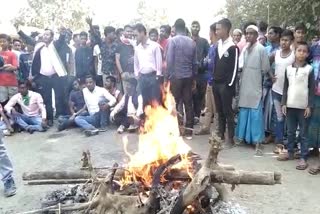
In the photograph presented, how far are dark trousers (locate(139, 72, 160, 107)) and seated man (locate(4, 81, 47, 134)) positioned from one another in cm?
239

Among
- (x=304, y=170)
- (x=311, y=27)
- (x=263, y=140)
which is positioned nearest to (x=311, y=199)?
(x=304, y=170)

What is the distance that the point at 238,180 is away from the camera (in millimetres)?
3957

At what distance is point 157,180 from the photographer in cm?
379

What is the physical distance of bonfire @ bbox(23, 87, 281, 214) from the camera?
3736mm

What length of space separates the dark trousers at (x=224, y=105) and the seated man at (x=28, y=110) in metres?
4.05

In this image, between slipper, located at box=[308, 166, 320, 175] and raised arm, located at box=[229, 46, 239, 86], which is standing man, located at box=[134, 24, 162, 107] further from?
slipper, located at box=[308, 166, 320, 175]

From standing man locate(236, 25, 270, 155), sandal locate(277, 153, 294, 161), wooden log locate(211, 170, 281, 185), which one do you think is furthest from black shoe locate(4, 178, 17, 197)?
sandal locate(277, 153, 294, 161)

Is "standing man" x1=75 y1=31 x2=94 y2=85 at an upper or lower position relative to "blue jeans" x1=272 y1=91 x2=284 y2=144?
upper

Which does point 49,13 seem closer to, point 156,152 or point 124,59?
point 124,59

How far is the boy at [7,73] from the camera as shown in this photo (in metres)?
9.06

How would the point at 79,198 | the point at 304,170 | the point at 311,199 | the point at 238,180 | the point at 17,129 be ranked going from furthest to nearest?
1. the point at 17,129
2. the point at 304,170
3. the point at 311,199
4. the point at 79,198
5. the point at 238,180

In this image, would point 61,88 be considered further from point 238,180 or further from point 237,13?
point 237,13

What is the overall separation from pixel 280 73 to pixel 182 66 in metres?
1.84

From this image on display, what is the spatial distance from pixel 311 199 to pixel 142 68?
4.48 metres
